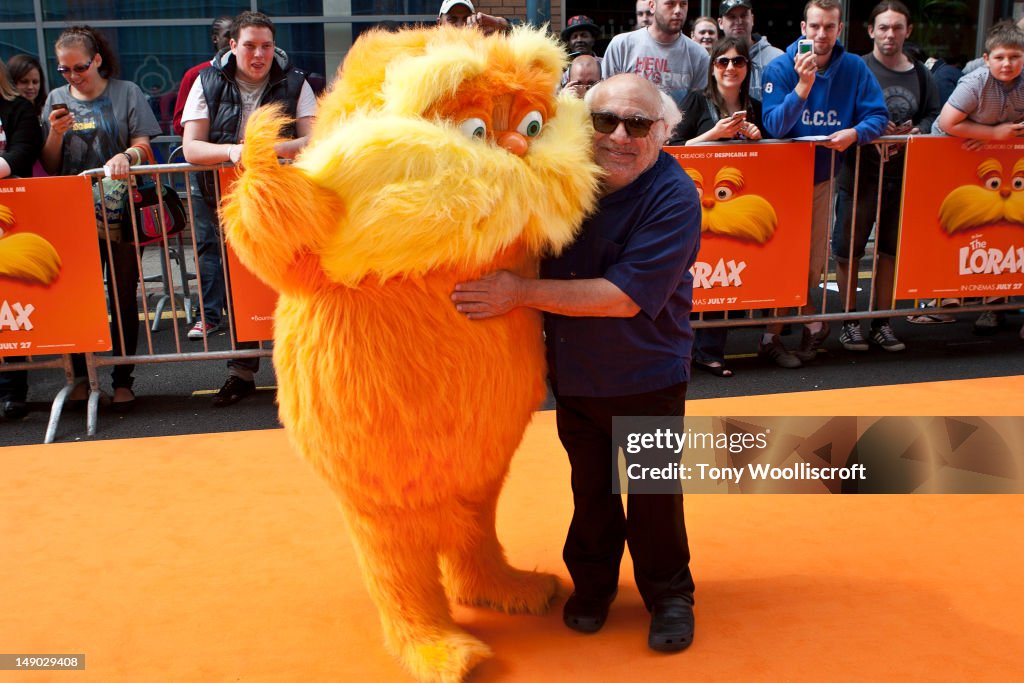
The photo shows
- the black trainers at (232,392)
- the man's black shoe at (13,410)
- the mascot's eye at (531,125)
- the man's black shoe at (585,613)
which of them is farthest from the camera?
the black trainers at (232,392)

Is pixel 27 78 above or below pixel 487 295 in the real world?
above

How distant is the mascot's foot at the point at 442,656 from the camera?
98.1 inches

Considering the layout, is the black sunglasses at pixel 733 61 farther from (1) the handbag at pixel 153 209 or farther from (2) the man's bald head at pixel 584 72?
(1) the handbag at pixel 153 209

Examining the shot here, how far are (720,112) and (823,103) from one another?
2.15 ft

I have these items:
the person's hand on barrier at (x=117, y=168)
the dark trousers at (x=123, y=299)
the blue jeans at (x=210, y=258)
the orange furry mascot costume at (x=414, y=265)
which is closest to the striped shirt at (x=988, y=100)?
the orange furry mascot costume at (x=414, y=265)

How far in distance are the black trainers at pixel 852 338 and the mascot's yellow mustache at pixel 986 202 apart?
0.86 metres

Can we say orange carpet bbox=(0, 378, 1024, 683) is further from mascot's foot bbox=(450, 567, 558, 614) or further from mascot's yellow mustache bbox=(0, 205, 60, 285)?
mascot's yellow mustache bbox=(0, 205, 60, 285)

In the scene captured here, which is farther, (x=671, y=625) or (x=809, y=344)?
(x=809, y=344)

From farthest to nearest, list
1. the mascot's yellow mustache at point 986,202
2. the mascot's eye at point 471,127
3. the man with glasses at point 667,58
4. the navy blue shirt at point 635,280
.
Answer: the man with glasses at point 667,58, the mascot's yellow mustache at point 986,202, the navy blue shirt at point 635,280, the mascot's eye at point 471,127

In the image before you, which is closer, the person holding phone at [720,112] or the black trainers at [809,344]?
the person holding phone at [720,112]

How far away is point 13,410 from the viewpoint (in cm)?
513

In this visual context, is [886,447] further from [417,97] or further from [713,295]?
[417,97]

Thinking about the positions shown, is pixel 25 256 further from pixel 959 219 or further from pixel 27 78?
pixel 959 219

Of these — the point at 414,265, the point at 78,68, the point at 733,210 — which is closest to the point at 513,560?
A: the point at 414,265
